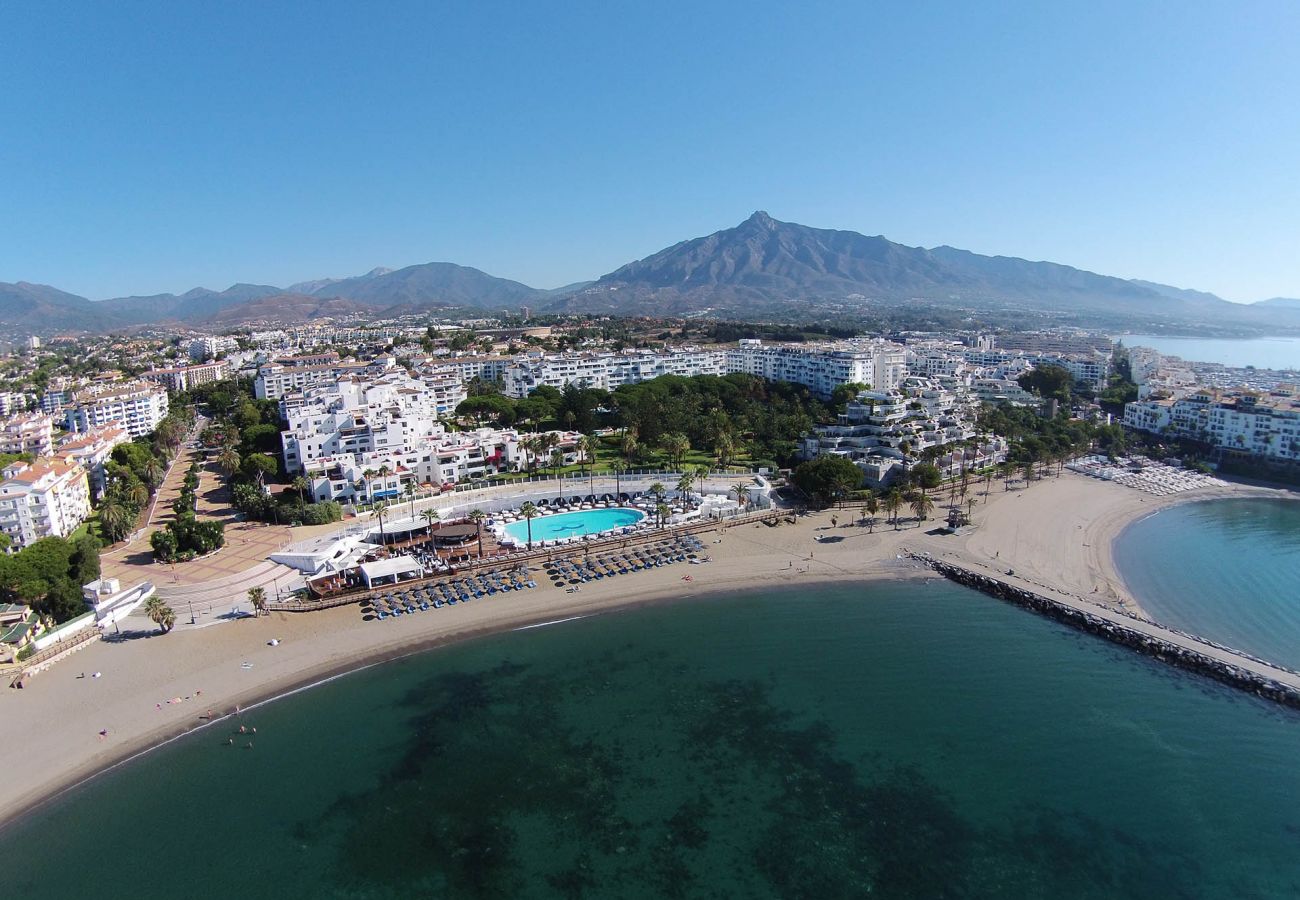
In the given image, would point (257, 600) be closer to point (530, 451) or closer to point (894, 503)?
point (530, 451)

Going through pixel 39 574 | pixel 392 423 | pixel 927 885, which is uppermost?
pixel 392 423

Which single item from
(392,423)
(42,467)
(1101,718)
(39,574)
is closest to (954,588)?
(1101,718)

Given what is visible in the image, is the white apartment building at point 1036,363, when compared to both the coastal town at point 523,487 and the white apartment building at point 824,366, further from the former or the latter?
the white apartment building at point 824,366

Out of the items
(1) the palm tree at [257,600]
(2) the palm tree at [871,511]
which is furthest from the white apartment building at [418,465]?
(2) the palm tree at [871,511]

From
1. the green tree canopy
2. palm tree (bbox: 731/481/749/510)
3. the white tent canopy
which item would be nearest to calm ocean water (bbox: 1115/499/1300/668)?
the green tree canopy

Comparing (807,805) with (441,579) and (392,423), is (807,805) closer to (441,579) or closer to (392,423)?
(441,579)

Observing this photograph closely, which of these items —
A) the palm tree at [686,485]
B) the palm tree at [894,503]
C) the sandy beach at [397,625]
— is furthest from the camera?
the palm tree at [686,485]

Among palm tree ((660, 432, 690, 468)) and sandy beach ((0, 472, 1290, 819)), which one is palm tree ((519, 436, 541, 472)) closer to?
palm tree ((660, 432, 690, 468))
